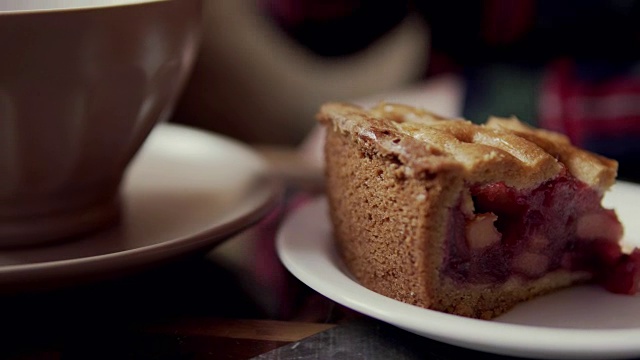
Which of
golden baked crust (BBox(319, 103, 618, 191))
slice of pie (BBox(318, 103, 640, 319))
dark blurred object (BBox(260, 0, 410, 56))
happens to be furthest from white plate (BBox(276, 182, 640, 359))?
dark blurred object (BBox(260, 0, 410, 56))

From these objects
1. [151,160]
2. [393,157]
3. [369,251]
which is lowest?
[151,160]

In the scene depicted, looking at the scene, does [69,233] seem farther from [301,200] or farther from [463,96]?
[463,96]

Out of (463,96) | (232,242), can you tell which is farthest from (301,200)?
(463,96)

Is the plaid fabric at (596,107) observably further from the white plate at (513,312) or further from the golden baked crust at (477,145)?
the golden baked crust at (477,145)

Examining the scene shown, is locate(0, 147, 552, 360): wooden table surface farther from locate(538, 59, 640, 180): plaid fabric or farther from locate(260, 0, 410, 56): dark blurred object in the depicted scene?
locate(260, 0, 410, 56): dark blurred object

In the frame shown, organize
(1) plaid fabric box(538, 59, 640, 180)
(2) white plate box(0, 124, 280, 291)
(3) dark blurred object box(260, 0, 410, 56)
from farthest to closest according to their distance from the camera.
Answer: (3) dark blurred object box(260, 0, 410, 56) < (1) plaid fabric box(538, 59, 640, 180) < (2) white plate box(0, 124, 280, 291)

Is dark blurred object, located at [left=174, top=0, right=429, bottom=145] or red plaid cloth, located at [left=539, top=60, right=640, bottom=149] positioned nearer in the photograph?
red plaid cloth, located at [left=539, top=60, right=640, bottom=149]
